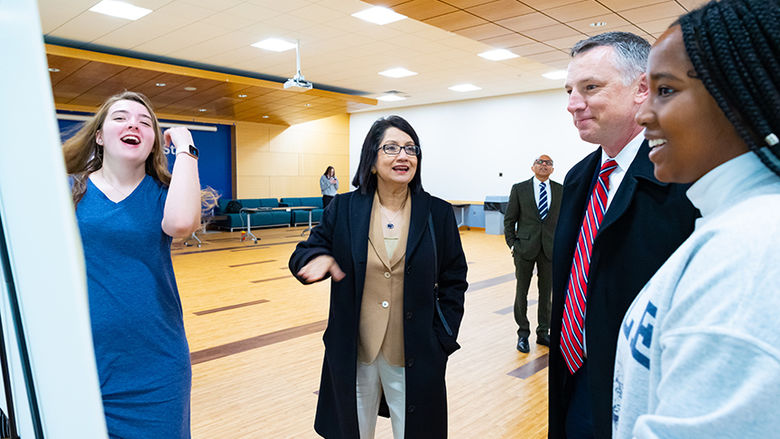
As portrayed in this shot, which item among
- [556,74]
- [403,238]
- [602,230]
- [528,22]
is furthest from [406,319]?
[556,74]

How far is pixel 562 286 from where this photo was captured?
1.62 meters

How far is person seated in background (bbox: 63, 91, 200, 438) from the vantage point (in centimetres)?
146

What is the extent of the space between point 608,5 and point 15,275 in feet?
22.2

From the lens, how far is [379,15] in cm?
724

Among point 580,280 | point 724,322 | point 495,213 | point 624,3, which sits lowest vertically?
point 495,213

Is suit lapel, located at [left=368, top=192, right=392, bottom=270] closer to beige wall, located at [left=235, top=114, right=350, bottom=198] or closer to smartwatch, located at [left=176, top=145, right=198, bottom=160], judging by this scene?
smartwatch, located at [left=176, top=145, right=198, bottom=160]

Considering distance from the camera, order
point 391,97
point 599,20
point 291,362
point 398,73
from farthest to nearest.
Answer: point 391,97, point 398,73, point 599,20, point 291,362

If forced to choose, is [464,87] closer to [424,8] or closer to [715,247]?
[424,8]

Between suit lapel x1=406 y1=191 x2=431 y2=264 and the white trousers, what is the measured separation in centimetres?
45

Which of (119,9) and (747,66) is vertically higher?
(119,9)

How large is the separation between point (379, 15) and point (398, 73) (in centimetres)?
409

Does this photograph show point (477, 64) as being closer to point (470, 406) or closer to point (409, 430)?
point (470, 406)

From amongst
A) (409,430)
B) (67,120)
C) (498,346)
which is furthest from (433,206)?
(67,120)

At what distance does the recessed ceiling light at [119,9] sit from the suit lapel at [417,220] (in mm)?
6366
